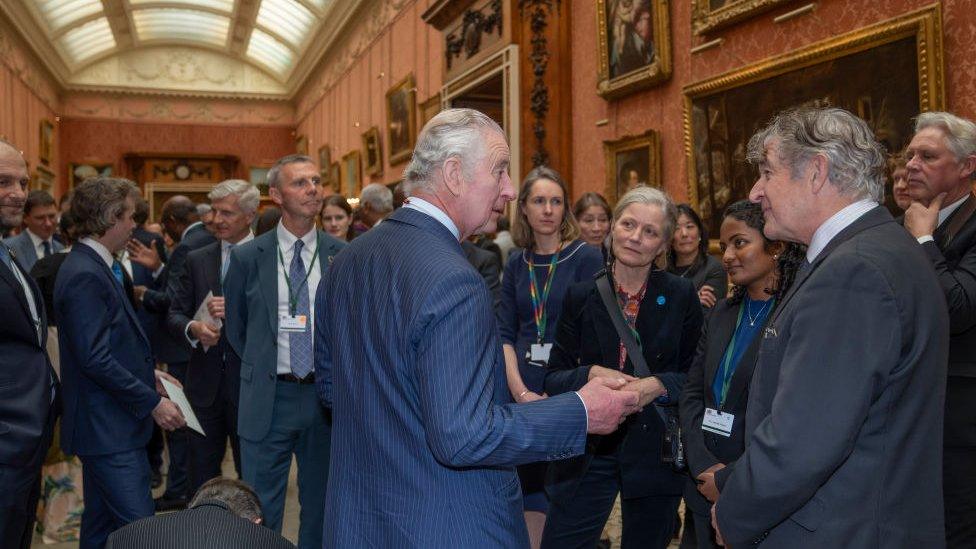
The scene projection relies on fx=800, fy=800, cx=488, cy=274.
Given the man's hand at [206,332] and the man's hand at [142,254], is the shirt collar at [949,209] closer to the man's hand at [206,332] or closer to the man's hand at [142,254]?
the man's hand at [206,332]

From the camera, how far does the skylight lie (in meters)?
19.7

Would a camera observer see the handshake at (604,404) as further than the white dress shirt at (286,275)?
No

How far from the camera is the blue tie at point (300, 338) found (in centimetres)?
354

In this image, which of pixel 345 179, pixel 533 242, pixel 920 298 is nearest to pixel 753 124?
pixel 533 242

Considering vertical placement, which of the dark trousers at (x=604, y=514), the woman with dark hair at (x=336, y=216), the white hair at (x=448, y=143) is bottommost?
the dark trousers at (x=604, y=514)

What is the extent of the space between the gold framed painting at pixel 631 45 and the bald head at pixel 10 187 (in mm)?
4503

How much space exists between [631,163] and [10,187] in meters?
4.77

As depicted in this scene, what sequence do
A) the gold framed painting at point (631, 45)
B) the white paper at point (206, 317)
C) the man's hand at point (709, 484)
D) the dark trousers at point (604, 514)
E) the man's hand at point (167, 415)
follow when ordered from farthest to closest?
the gold framed painting at point (631, 45) < the white paper at point (206, 317) < the man's hand at point (167, 415) < the dark trousers at point (604, 514) < the man's hand at point (709, 484)

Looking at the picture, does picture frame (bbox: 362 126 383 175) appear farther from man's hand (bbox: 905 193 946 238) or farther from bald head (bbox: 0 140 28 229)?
man's hand (bbox: 905 193 946 238)

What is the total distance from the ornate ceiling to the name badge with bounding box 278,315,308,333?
517 inches

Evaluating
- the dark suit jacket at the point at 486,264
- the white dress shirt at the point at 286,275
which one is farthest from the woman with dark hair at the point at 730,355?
the dark suit jacket at the point at 486,264

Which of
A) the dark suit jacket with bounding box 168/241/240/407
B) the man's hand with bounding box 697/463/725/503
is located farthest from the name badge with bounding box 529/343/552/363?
the dark suit jacket with bounding box 168/241/240/407

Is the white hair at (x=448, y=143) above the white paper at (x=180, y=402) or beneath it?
above

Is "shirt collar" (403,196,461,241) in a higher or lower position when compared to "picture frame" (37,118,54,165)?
lower
